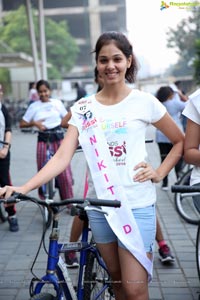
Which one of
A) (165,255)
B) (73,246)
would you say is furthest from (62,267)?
(165,255)

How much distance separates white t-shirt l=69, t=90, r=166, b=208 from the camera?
86.2 inches

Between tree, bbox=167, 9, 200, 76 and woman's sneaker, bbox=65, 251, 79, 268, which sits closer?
woman's sneaker, bbox=65, 251, 79, 268

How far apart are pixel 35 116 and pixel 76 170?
11.1 ft

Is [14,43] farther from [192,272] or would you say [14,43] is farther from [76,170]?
[192,272]

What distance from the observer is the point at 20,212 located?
5.97 meters

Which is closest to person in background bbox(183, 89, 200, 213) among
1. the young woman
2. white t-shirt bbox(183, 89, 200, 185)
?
white t-shirt bbox(183, 89, 200, 185)

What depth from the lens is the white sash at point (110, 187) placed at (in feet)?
7.11

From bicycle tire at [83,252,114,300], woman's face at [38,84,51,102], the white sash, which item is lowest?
bicycle tire at [83,252,114,300]

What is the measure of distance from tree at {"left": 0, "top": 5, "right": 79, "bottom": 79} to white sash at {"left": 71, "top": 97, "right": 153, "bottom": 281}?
1764 inches

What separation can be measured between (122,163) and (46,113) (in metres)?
3.64

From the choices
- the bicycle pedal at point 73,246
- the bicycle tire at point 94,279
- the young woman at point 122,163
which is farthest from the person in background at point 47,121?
the young woman at point 122,163

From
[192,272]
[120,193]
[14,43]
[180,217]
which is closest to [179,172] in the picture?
[180,217]

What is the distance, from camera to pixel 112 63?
221cm

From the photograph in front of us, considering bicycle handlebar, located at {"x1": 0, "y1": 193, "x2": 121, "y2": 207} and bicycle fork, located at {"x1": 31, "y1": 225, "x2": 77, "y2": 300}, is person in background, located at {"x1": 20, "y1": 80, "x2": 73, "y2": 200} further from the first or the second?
bicycle handlebar, located at {"x1": 0, "y1": 193, "x2": 121, "y2": 207}
